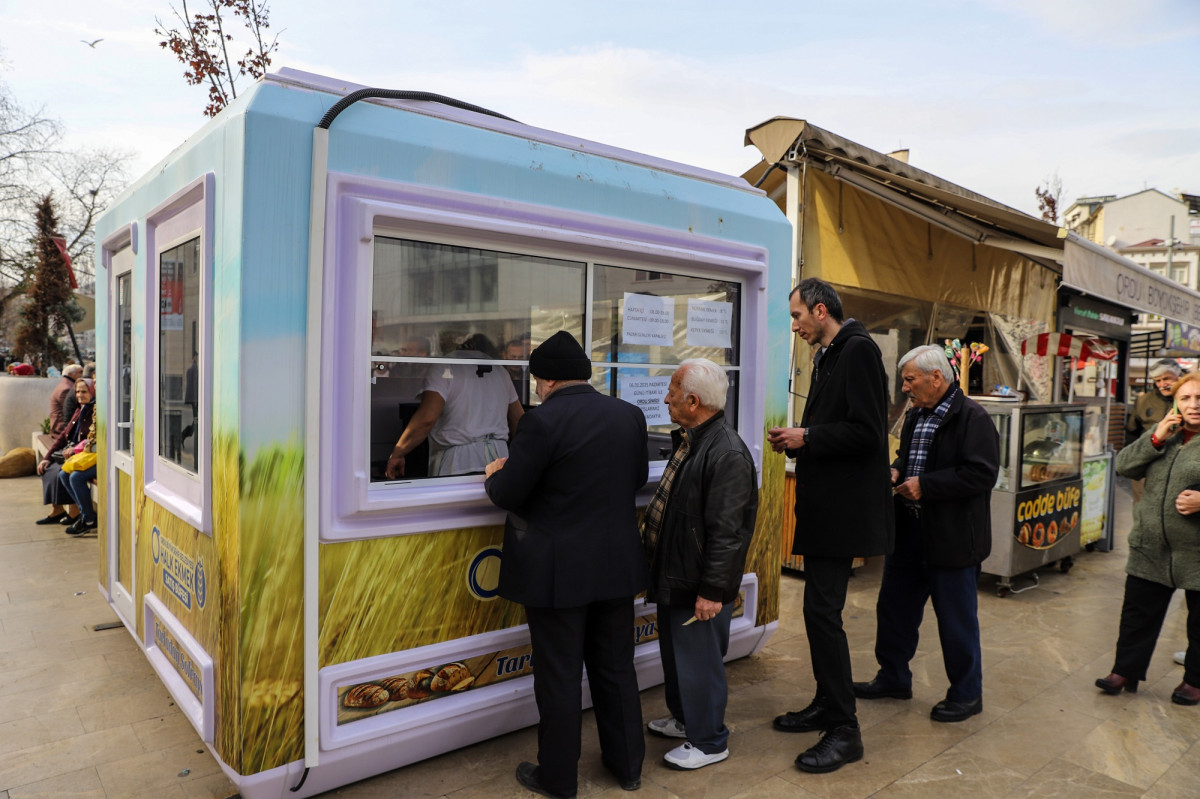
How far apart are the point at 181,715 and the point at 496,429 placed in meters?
1.96

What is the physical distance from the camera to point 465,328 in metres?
3.23

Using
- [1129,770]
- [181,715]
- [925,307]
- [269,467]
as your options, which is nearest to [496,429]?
[269,467]

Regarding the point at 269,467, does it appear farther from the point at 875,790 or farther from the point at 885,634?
the point at 885,634

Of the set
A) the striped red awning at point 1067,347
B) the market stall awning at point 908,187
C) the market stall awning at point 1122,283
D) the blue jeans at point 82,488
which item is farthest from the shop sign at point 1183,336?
the blue jeans at point 82,488

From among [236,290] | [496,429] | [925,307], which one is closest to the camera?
[236,290]

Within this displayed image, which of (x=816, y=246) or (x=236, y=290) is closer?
(x=236, y=290)

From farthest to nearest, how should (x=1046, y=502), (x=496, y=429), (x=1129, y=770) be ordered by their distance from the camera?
(x=1046, y=502), (x=496, y=429), (x=1129, y=770)

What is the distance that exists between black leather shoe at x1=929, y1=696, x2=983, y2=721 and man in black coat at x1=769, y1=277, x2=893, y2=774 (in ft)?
1.90

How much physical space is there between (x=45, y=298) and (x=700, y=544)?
71.6ft

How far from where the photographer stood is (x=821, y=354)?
338cm

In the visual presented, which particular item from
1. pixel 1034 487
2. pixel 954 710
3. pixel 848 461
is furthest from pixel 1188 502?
pixel 1034 487

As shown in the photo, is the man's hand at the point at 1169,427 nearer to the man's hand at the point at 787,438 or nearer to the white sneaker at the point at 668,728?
the man's hand at the point at 787,438

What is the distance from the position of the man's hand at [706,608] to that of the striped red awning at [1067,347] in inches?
284

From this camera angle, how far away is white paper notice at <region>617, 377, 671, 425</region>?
3809mm
